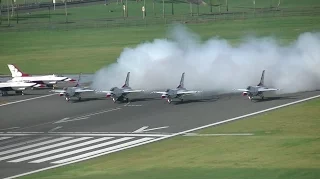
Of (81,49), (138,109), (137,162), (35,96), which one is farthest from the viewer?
(81,49)

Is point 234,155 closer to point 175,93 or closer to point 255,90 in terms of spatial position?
point 255,90

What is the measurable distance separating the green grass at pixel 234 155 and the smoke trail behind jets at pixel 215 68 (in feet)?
85.6

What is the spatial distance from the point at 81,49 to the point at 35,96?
6328cm

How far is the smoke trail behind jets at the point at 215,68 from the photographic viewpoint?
121625 mm

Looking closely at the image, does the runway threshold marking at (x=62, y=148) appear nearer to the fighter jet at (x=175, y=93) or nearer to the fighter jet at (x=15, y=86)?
the fighter jet at (x=175, y=93)

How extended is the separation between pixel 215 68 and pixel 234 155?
1932 inches

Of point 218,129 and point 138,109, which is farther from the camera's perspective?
point 138,109

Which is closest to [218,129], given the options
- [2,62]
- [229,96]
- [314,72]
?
[229,96]

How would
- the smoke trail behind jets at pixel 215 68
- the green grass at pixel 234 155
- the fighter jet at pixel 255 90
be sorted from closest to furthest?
the green grass at pixel 234 155, the fighter jet at pixel 255 90, the smoke trail behind jets at pixel 215 68

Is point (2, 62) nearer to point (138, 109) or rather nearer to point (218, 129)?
point (138, 109)

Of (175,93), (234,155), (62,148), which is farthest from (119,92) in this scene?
(234,155)

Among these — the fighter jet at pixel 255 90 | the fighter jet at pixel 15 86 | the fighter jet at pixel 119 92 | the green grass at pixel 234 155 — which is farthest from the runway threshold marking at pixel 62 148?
the fighter jet at pixel 15 86

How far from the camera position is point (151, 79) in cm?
12362

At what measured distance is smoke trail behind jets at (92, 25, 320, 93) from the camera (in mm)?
121625
